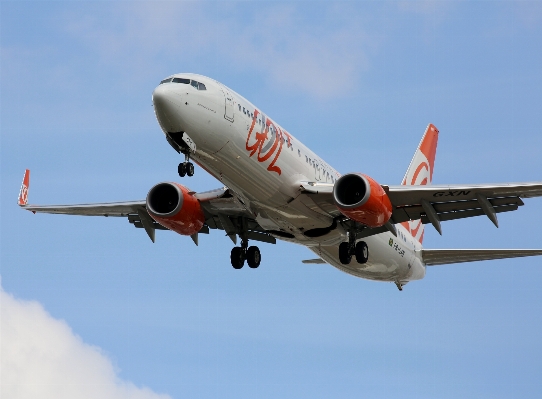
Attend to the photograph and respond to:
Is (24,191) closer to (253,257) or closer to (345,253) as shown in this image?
(253,257)

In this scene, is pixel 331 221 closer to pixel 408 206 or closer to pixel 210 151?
pixel 408 206

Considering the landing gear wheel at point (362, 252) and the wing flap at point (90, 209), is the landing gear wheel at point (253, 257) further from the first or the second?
the wing flap at point (90, 209)

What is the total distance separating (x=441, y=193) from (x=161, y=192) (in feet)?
34.9

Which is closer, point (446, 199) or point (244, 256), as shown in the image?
point (446, 199)

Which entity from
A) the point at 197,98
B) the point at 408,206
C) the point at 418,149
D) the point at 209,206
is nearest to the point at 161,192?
the point at 209,206

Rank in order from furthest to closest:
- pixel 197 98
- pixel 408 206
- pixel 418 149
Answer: pixel 418 149, pixel 408 206, pixel 197 98

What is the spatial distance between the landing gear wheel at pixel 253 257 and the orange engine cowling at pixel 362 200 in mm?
6092

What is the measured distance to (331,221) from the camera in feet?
125

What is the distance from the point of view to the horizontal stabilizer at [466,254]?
39.7 metres

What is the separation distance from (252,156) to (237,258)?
7549 mm

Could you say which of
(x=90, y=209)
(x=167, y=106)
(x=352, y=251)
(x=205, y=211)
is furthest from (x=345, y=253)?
(x=90, y=209)

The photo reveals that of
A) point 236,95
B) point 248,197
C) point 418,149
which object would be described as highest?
point 418,149

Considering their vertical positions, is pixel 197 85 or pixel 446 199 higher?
pixel 197 85

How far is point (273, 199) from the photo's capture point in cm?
3544
